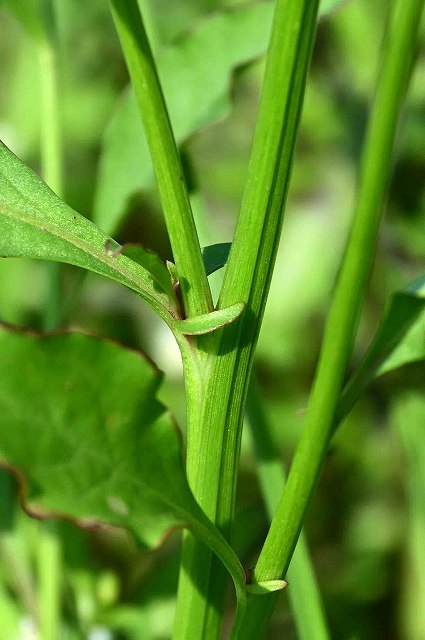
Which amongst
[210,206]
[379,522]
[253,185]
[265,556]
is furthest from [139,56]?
[210,206]

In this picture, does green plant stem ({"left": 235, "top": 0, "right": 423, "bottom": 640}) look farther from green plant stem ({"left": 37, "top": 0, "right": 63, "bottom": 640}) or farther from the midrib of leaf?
green plant stem ({"left": 37, "top": 0, "right": 63, "bottom": 640})

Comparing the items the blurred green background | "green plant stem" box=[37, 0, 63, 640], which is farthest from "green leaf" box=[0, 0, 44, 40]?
the blurred green background

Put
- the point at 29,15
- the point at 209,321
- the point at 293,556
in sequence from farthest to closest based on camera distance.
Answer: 1. the point at 29,15
2. the point at 293,556
3. the point at 209,321

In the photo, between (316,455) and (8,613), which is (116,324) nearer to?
(8,613)

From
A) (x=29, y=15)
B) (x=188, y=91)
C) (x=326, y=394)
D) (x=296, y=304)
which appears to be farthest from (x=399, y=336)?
(x=296, y=304)

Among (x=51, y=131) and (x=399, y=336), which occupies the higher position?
(x=51, y=131)

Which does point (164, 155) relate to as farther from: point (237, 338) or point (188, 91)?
point (188, 91)
